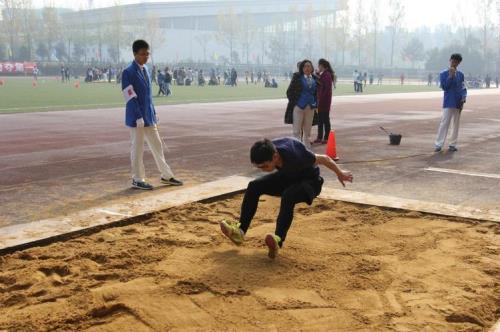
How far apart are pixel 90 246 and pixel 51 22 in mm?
90192

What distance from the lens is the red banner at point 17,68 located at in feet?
218

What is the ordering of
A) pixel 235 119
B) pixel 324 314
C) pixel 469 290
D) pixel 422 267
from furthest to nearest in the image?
1. pixel 235 119
2. pixel 422 267
3. pixel 469 290
4. pixel 324 314

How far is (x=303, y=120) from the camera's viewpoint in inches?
436

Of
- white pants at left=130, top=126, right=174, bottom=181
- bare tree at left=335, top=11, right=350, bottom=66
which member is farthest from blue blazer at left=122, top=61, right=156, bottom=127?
bare tree at left=335, top=11, right=350, bottom=66

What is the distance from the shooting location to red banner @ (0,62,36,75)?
66375mm

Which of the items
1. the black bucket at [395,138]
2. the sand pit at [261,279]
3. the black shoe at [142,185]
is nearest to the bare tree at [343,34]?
the black bucket at [395,138]

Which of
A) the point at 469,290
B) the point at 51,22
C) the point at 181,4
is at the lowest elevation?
the point at 469,290

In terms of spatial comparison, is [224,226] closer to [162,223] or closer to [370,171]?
[162,223]

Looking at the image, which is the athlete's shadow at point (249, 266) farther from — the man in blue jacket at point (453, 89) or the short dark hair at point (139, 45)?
the man in blue jacket at point (453, 89)

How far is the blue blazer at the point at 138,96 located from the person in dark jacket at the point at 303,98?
3.98m

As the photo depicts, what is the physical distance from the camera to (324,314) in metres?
3.79

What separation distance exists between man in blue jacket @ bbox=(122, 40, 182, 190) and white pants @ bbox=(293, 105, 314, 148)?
3833 millimetres

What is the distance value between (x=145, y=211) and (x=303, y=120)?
5.50m

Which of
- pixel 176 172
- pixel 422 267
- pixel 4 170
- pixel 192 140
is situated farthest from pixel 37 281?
pixel 192 140
